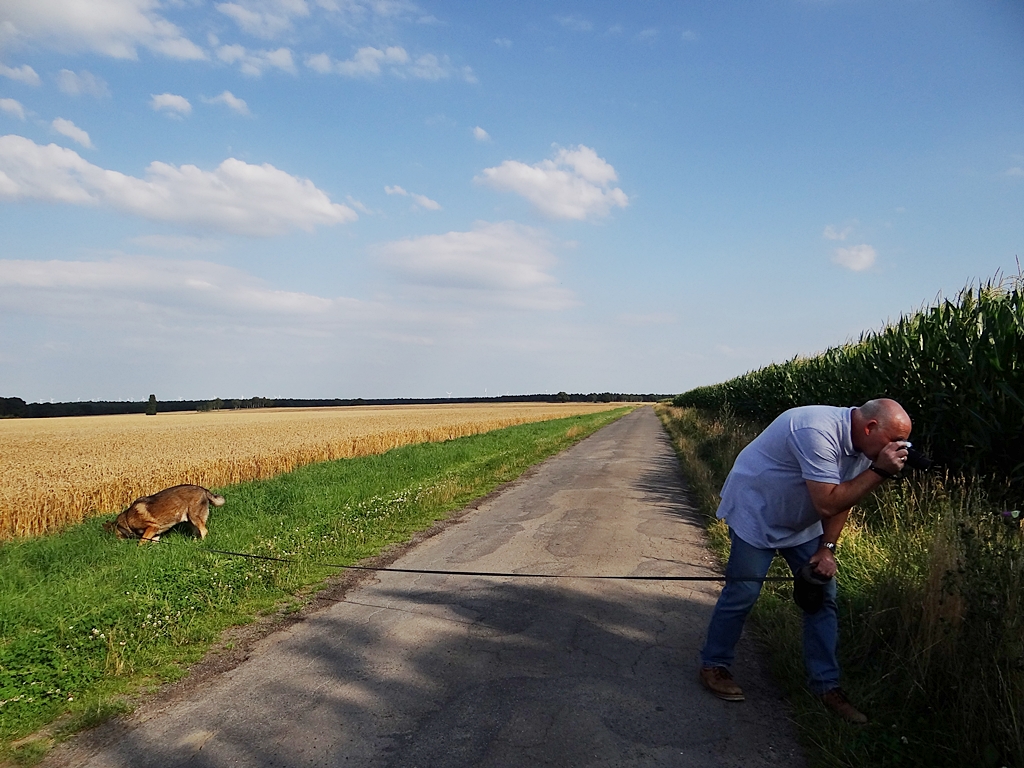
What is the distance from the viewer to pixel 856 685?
12.1 feet

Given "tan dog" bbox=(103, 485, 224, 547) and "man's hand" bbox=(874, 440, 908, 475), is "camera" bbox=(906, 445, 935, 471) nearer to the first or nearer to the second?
"man's hand" bbox=(874, 440, 908, 475)

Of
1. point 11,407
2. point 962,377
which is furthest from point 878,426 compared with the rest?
point 11,407

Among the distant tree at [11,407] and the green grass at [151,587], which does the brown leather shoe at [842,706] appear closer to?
the green grass at [151,587]

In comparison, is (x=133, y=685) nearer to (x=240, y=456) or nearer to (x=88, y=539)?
(x=88, y=539)

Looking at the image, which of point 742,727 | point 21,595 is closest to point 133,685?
point 21,595

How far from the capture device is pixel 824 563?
3.34 metres

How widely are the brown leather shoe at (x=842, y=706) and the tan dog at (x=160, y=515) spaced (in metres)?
7.04

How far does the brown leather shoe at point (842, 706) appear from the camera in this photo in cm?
326

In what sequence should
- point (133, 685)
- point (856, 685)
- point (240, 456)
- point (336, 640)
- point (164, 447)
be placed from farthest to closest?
point (164, 447), point (240, 456), point (336, 640), point (133, 685), point (856, 685)

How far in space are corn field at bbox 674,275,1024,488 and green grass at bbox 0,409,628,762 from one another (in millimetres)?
7029

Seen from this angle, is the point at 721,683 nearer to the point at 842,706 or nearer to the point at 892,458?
the point at 842,706

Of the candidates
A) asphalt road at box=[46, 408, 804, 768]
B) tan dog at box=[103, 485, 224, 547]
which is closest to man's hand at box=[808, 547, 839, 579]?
asphalt road at box=[46, 408, 804, 768]

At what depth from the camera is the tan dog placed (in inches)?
299

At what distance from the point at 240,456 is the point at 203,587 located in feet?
35.9
